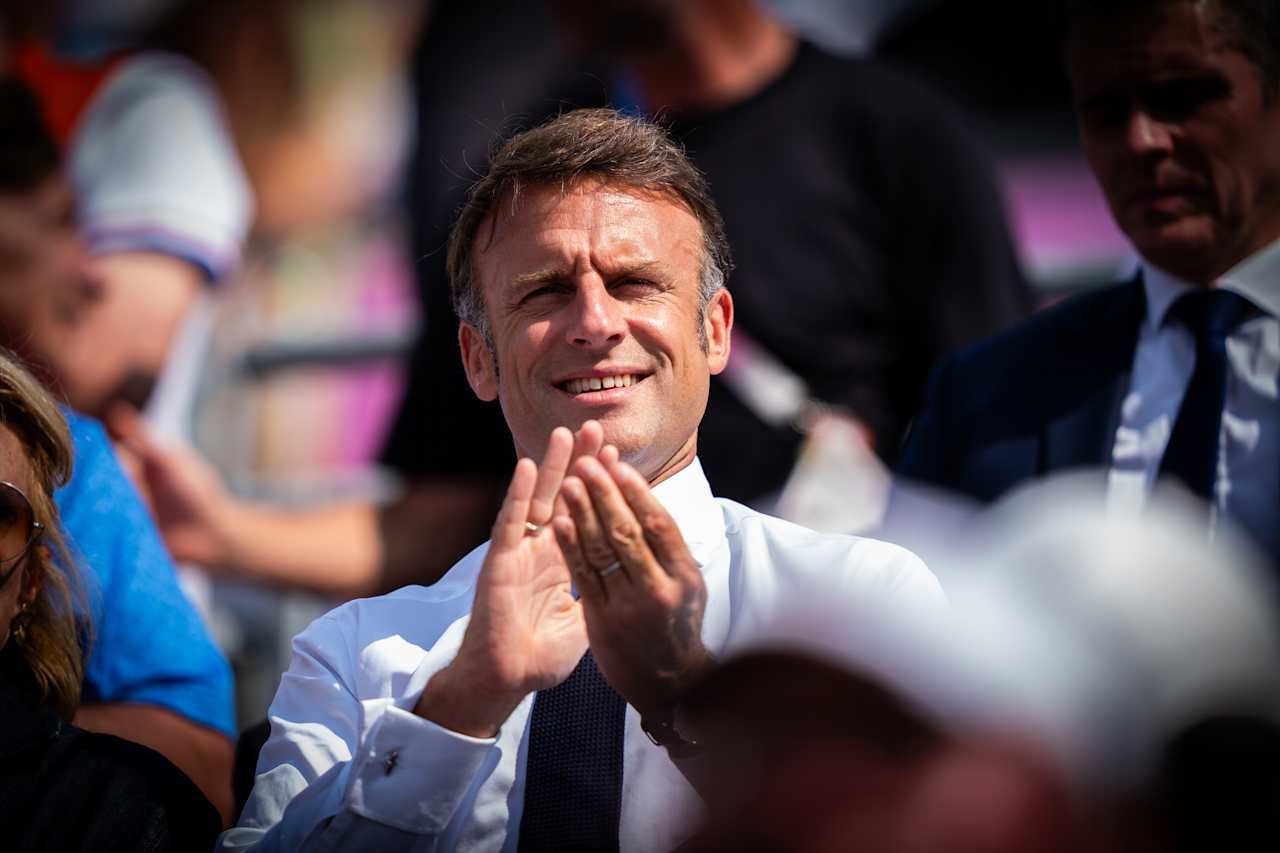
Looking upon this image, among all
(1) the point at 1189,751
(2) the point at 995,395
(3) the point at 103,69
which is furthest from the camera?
(3) the point at 103,69

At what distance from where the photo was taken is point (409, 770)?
1.68 metres

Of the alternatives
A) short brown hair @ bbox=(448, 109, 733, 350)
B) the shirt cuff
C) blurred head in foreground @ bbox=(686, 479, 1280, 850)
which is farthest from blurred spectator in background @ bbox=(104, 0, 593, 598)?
blurred head in foreground @ bbox=(686, 479, 1280, 850)

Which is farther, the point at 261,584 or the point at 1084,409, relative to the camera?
the point at 261,584

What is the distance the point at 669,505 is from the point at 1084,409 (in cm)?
89

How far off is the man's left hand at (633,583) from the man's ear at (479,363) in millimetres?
487

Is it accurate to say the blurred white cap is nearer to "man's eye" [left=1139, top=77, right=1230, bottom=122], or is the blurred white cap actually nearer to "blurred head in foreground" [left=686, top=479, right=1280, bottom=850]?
"blurred head in foreground" [left=686, top=479, right=1280, bottom=850]

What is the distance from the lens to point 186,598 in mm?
2525

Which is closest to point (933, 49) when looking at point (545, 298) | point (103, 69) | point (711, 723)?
point (545, 298)

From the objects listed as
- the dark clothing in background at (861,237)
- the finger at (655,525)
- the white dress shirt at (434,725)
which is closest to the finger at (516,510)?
the finger at (655,525)

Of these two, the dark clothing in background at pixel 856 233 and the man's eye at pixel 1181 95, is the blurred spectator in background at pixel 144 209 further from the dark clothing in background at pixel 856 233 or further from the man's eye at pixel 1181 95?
the man's eye at pixel 1181 95

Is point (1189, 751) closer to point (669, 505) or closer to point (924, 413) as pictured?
point (669, 505)

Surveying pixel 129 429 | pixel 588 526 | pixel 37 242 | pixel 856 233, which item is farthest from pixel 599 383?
pixel 37 242

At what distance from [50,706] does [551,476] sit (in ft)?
2.85

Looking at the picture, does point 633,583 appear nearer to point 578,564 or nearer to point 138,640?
Answer: point 578,564
